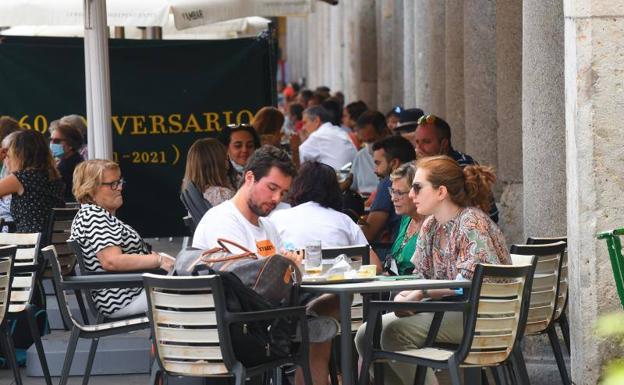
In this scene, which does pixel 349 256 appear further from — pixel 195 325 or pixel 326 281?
pixel 195 325

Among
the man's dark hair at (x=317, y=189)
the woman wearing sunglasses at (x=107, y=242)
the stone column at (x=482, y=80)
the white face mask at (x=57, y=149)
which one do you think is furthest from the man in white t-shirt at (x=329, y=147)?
the woman wearing sunglasses at (x=107, y=242)

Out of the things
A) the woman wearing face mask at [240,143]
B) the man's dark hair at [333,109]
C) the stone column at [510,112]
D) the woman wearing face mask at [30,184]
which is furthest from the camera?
the man's dark hair at [333,109]

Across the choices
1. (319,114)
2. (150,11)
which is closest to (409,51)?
(319,114)

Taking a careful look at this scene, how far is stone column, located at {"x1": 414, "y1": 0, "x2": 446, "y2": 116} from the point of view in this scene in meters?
16.9

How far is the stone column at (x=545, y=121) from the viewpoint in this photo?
25.7 ft

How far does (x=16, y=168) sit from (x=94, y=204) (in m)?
2.12

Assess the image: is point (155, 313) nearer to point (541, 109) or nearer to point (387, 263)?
point (387, 263)

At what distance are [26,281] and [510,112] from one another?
5.09 m

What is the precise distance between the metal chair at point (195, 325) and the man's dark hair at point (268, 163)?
733 millimetres

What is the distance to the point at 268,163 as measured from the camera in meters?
6.36

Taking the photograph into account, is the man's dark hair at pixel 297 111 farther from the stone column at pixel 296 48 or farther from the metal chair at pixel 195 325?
the stone column at pixel 296 48

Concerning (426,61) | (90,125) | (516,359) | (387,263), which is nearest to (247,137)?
(90,125)

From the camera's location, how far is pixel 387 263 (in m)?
7.88

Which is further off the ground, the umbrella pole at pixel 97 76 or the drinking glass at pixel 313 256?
the umbrella pole at pixel 97 76
